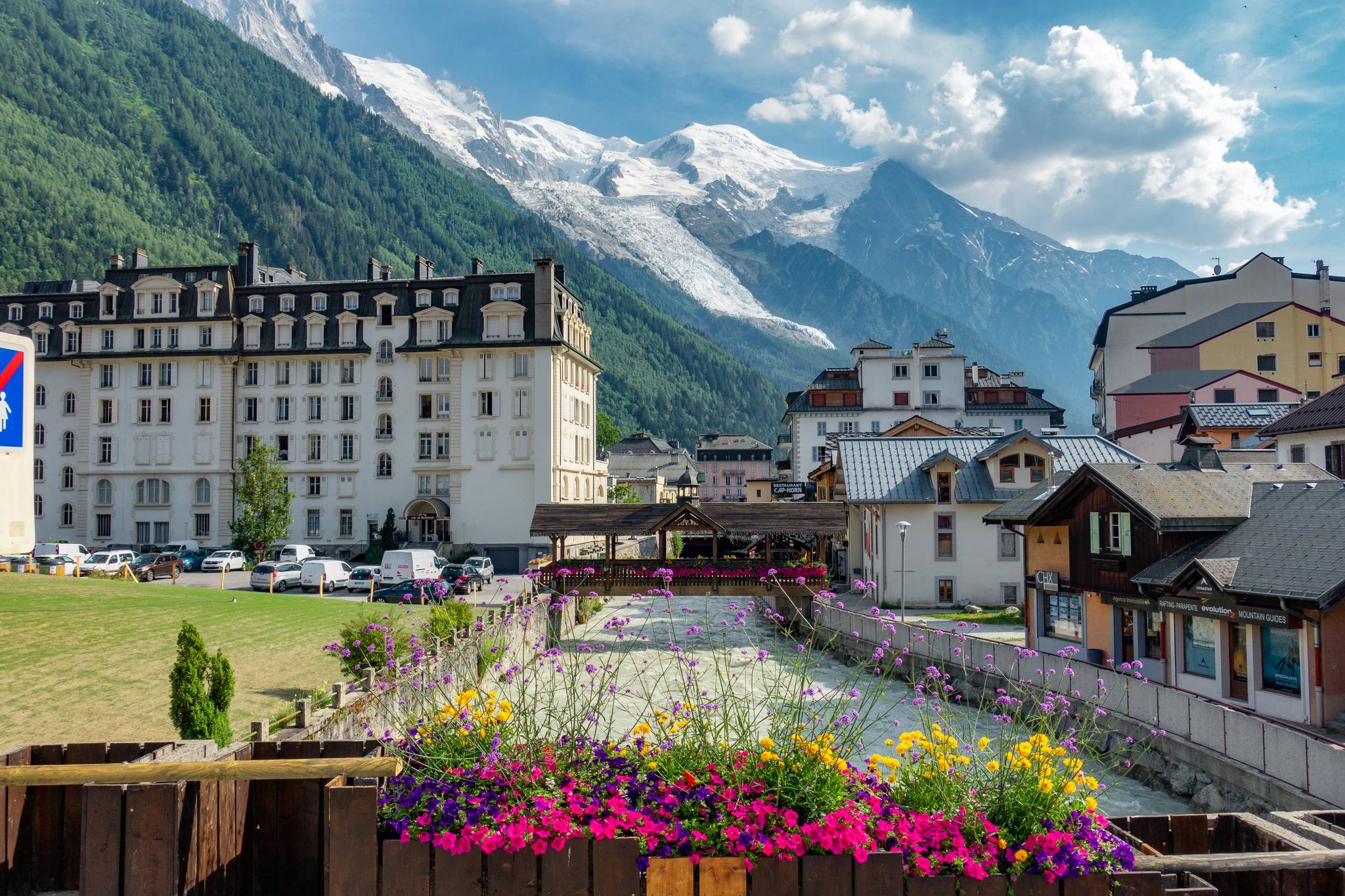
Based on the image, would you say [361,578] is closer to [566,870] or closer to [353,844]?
[353,844]

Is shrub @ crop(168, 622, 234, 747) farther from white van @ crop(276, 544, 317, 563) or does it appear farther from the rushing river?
white van @ crop(276, 544, 317, 563)

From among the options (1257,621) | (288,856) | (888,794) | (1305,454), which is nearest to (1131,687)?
(1257,621)

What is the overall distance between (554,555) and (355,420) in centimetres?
2865

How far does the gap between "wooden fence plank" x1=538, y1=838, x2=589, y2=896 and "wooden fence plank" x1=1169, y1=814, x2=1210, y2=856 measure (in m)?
3.83

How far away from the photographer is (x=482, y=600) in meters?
43.9

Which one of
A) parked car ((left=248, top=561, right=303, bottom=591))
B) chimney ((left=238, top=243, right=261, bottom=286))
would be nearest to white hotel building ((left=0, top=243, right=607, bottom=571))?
chimney ((left=238, top=243, right=261, bottom=286))

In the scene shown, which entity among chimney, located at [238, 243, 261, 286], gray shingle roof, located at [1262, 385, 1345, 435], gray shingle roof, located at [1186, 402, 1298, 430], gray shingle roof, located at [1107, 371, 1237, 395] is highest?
chimney, located at [238, 243, 261, 286]

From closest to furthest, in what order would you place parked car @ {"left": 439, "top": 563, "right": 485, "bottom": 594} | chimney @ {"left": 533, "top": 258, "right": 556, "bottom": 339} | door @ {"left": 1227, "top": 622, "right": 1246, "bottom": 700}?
door @ {"left": 1227, "top": 622, "right": 1246, "bottom": 700} → parked car @ {"left": 439, "top": 563, "right": 485, "bottom": 594} → chimney @ {"left": 533, "top": 258, "right": 556, "bottom": 339}

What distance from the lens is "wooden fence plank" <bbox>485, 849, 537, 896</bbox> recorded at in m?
5.12

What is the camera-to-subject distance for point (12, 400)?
32.3 meters

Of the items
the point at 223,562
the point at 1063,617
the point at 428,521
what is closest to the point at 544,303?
the point at 428,521

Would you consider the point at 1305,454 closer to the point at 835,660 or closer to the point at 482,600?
the point at 835,660

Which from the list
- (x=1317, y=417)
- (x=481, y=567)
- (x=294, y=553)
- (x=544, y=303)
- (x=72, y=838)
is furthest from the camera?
(x=544, y=303)

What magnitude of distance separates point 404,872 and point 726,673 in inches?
335
